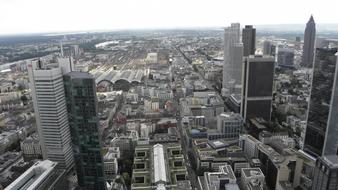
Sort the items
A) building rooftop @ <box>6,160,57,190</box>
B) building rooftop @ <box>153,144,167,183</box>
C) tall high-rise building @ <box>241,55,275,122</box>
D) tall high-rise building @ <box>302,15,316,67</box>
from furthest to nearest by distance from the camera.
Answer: tall high-rise building @ <box>302,15,316,67</box> → tall high-rise building @ <box>241,55,275,122</box> → building rooftop @ <box>153,144,167,183</box> → building rooftop @ <box>6,160,57,190</box>

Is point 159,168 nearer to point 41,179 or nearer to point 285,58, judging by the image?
point 41,179

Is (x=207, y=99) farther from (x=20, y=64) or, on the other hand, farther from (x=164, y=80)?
(x=20, y=64)

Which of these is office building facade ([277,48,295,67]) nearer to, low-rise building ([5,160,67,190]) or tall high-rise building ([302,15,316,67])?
tall high-rise building ([302,15,316,67])

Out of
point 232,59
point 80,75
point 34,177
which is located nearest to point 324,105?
point 80,75

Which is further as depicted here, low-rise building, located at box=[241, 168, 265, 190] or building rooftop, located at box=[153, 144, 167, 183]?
Result: low-rise building, located at box=[241, 168, 265, 190]

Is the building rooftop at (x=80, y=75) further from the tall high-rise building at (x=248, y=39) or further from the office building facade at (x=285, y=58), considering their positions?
the office building facade at (x=285, y=58)

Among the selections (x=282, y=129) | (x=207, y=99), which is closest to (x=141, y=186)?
(x=282, y=129)

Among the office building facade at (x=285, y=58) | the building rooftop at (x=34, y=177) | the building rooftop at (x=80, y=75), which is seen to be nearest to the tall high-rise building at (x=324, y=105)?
the building rooftop at (x=80, y=75)

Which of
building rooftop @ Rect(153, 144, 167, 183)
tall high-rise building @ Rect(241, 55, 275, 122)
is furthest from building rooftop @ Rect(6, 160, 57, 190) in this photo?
tall high-rise building @ Rect(241, 55, 275, 122)
